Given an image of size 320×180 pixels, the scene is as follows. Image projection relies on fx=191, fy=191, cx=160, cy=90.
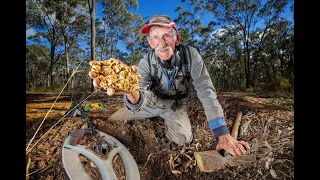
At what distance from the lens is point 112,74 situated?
0.66 meters

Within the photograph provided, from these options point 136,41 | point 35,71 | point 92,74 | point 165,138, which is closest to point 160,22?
point 136,41

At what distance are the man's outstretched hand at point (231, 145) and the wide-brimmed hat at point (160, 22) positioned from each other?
613 millimetres

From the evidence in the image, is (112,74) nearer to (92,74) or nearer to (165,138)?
(92,74)

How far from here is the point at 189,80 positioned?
1.04 metres

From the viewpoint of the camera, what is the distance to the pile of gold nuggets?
648mm

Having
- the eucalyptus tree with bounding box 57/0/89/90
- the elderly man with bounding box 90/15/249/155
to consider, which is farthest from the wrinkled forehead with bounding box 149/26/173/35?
the eucalyptus tree with bounding box 57/0/89/90

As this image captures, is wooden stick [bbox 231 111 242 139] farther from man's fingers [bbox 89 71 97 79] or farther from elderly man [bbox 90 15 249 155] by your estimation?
man's fingers [bbox 89 71 97 79]

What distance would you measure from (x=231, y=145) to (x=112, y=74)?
647 millimetres

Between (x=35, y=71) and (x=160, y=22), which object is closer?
(x=160, y=22)

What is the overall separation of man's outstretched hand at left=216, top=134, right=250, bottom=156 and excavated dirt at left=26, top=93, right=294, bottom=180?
4 cm

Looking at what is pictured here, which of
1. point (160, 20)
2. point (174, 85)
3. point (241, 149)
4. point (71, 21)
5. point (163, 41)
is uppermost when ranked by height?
point (71, 21)

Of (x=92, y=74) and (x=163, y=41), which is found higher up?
(x=163, y=41)
